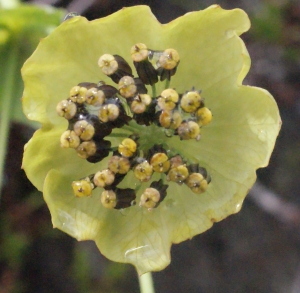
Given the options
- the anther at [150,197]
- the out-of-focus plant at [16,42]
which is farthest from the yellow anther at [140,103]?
the out-of-focus plant at [16,42]

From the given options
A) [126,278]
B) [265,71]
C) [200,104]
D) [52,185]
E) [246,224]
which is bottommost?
[126,278]

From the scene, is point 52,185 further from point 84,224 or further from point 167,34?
point 167,34

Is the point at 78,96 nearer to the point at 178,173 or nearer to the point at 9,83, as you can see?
the point at 178,173

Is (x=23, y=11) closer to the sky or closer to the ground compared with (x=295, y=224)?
closer to the sky

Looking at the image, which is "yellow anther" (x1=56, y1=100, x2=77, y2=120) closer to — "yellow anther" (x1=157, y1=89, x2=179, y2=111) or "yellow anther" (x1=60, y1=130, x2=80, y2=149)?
"yellow anther" (x1=60, y1=130, x2=80, y2=149)

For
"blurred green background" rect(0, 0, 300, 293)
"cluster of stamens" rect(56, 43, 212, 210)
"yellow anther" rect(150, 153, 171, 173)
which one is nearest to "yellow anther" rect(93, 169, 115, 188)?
"cluster of stamens" rect(56, 43, 212, 210)

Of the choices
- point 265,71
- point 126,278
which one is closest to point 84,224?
point 126,278
